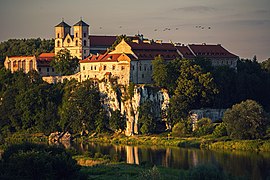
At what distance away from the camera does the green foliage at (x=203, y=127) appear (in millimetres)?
65500

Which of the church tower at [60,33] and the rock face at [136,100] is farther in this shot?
the church tower at [60,33]

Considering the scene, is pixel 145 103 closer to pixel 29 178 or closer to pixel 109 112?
pixel 109 112

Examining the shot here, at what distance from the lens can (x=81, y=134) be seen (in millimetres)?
73938

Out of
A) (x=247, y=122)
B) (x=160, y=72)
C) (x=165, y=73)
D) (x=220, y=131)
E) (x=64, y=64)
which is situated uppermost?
(x=64, y=64)

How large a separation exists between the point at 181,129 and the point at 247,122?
8.78m

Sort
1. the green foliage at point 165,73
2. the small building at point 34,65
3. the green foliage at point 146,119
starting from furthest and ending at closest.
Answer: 1. the small building at point 34,65
2. the green foliage at point 165,73
3. the green foliage at point 146,119

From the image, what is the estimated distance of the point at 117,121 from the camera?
7138 centimetres

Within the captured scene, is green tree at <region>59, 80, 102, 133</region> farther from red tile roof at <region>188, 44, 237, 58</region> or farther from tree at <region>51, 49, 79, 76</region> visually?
red tile roof at <region>188, 44, 237, 58</region>

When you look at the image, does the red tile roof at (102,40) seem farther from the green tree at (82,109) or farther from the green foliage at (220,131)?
the green foliage at (220,131)

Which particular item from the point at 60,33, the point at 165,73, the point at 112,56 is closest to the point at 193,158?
the point at 165,73

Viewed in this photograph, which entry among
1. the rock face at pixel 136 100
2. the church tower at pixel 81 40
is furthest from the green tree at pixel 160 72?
the church tower at pixel 81 40

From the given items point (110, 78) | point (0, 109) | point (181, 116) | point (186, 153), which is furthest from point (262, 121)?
point (0, 109)

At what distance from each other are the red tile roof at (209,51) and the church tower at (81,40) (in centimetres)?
1309

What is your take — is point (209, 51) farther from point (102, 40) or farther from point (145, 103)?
point (145, 103)
